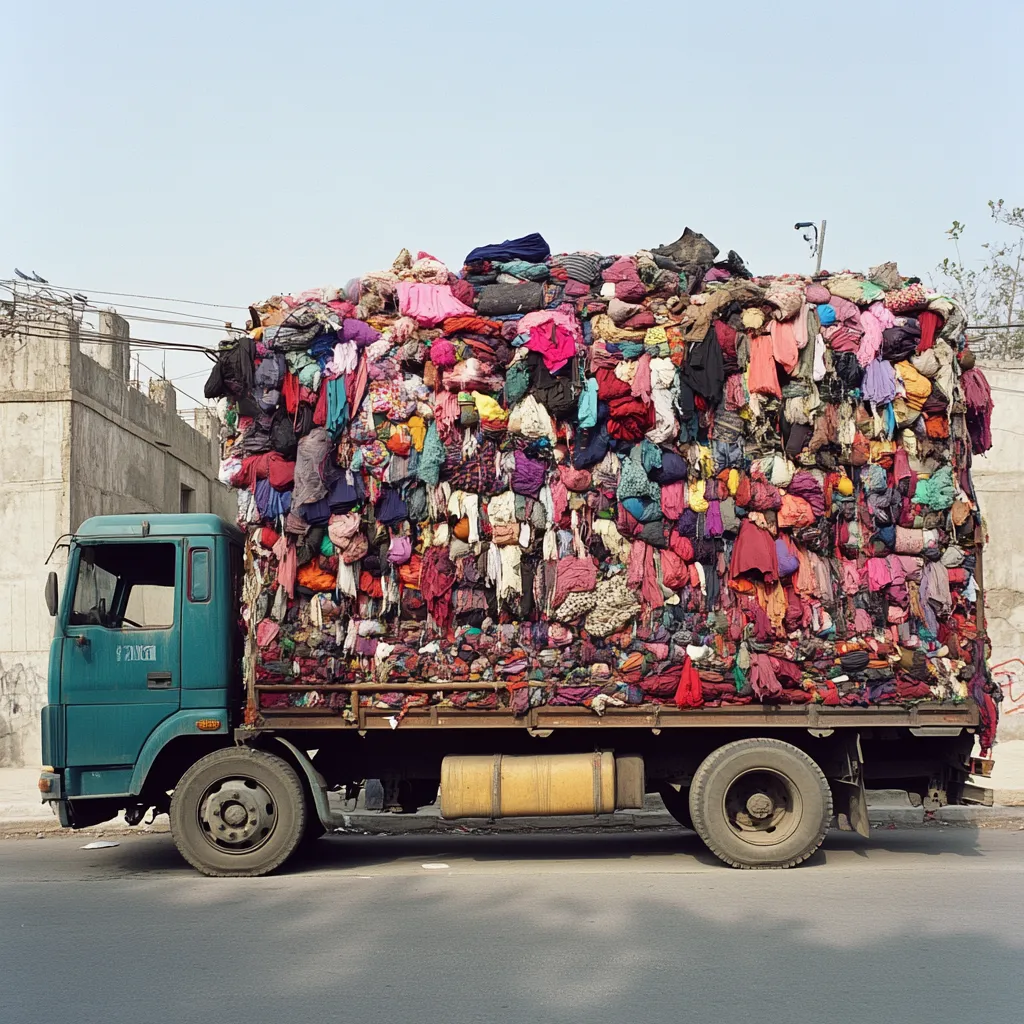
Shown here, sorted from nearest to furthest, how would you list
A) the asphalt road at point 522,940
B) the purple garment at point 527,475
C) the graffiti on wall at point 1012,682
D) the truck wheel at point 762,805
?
the asphalt road at point 522,940, the truck wheel at point 762,805, the purple garment at point 527,475, the graffiti on wall at point 1012,682

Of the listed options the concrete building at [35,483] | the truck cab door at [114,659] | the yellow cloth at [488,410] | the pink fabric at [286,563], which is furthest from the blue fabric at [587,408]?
the concrete building at [35,483]

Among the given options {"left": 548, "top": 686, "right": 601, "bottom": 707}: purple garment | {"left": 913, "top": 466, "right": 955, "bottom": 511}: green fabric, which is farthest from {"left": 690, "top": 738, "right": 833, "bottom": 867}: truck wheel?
{"left": 913, "top": 466, "right": 955, "bottom": 511}: green fabric

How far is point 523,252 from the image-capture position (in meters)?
9.14

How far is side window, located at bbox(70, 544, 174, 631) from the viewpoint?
28.7 ft

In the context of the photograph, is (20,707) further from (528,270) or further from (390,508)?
(528,270)

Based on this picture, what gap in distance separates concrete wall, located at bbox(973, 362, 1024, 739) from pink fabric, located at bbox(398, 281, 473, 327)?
10404mm

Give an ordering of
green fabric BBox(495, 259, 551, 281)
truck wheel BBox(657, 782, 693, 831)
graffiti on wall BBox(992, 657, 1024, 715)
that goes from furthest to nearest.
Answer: graffiti on wall BBox(992, 657, 1024, 715) < truck wheel BBox(657, 782, 693, 831) < green fabric BBox(495, 259, 551, 281)

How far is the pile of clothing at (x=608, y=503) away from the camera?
870cm

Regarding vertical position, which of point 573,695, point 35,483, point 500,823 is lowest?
point 500,823

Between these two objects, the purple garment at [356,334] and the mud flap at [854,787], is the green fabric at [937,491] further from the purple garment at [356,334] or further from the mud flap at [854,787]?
the purple garment at [356,334]

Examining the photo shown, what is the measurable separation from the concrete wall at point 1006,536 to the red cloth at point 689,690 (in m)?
9.07

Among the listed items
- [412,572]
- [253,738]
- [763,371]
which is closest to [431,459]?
[412,572]

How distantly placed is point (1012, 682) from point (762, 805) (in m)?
8.91

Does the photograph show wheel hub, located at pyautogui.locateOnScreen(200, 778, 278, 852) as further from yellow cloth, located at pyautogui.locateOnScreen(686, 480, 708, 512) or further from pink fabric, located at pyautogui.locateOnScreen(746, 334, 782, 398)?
pink fabric, located at pyautogui.locateOnScreen(746, 334, 782, 398)
